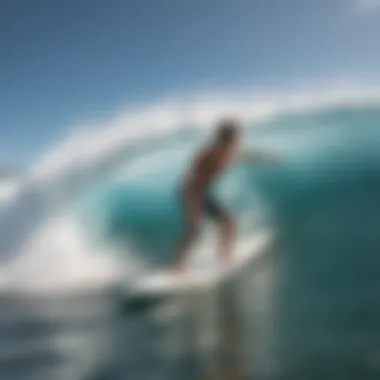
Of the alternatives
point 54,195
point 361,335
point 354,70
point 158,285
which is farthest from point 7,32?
point 361,335

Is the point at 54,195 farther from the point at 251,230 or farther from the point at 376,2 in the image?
the point at 376,2

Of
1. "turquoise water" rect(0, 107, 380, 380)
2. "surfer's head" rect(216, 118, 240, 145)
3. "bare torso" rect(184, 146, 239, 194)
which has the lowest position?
"turquoise water" rect(0, 107, 380, 380)

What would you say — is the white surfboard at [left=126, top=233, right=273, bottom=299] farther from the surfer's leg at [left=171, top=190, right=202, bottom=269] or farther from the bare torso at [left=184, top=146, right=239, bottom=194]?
the bare torso at [left=184, top=146, right=239, bottom=194]

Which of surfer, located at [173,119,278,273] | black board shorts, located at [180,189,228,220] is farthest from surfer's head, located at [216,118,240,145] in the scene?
black board shorts, located at [180,189,228,220]

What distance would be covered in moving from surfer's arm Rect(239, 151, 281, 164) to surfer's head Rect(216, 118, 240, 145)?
0.15ft

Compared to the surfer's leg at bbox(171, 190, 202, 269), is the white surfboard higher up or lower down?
lower down

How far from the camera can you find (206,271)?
5.10 feet

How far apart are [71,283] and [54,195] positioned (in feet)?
0.66

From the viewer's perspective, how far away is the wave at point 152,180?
1570mm

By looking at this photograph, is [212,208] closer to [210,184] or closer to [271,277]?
[210,184]

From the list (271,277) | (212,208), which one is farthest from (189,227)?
(271,277)

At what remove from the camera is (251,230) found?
1560 millimetres

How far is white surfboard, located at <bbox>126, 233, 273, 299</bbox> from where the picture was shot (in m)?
1.55

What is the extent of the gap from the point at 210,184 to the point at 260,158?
0.12m
